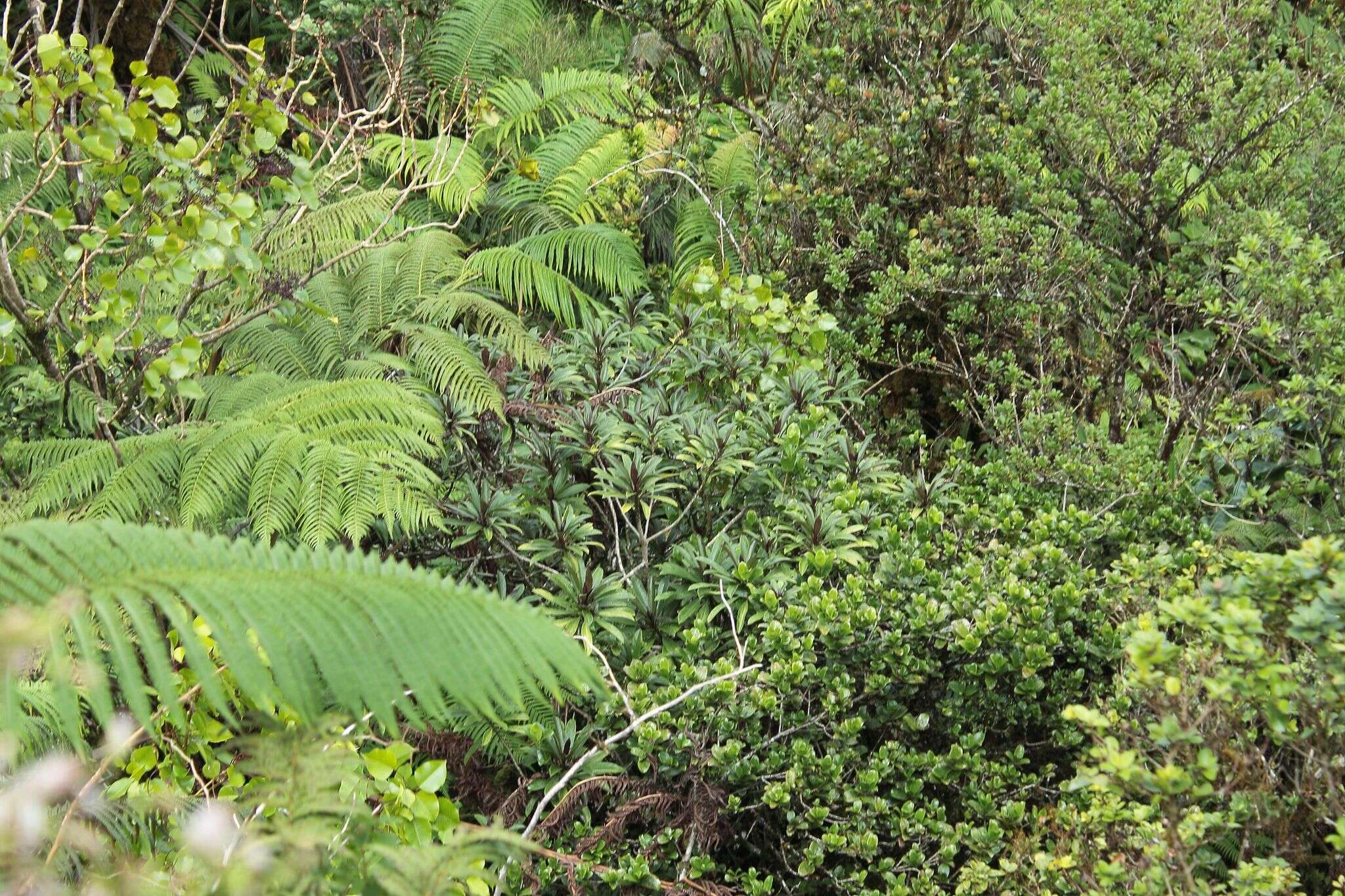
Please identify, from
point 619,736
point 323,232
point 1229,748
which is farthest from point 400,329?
point 1229,748

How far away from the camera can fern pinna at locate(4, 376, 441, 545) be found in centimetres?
279

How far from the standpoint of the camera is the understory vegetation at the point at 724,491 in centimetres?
123

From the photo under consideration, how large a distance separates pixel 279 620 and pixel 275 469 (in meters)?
1.87

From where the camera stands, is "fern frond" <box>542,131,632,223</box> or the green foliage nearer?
the green foliage

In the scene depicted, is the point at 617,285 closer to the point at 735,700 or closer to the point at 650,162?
the point at 650,162

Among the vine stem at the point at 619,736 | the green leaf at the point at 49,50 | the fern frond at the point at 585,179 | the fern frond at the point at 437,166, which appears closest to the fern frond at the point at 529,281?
the fern frond at the point at 437,166

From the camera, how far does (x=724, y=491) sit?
3178 millimetres

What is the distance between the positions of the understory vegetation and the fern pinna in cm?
1

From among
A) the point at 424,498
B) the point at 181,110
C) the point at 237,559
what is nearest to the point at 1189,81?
the point at 424,498

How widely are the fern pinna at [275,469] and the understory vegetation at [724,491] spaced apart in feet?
0.05

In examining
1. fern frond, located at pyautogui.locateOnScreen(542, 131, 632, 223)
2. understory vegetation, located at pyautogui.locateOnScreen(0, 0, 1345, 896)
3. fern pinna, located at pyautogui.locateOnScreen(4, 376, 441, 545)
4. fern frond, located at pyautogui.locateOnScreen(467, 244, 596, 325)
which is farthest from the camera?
fern frond, located at pyautogui.locateOnScreen(542, 131, 632, 223)

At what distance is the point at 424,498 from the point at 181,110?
4.18 meters

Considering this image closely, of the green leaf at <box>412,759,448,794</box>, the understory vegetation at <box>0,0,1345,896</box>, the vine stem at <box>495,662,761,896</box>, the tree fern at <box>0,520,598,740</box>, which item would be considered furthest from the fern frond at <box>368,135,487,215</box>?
the tree fern at <box>0,520,598,740</box>

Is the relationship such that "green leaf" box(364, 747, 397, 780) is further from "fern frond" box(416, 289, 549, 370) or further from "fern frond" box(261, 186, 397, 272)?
"fern frond" box(261, 186, 397, 272)
